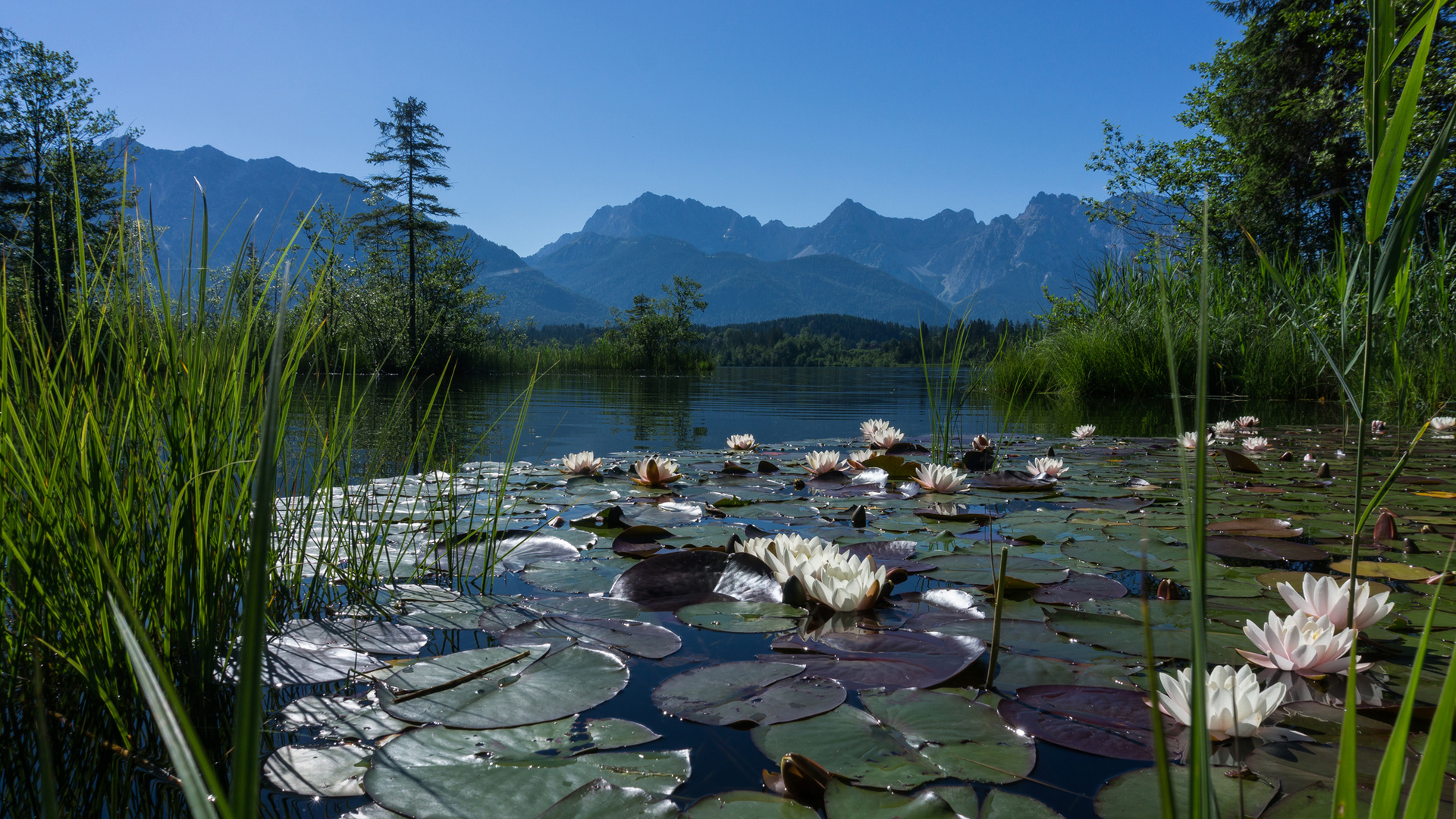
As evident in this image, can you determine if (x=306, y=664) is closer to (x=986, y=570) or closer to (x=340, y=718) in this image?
(x=340, y=718)

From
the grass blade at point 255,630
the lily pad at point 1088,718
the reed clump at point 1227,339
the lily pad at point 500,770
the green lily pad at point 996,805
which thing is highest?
the reed clump at point 1227,339

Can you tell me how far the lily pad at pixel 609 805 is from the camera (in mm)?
793

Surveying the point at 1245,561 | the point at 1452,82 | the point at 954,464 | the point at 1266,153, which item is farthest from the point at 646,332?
the point at 1245,561

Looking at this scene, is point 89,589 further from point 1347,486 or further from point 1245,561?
point 1347,486

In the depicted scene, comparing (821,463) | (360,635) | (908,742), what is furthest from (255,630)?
(821,463)

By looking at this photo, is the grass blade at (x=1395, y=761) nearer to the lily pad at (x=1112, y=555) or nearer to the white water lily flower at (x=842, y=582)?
the white water lily flower at (x=842, y=582)

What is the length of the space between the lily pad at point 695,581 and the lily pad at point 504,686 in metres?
0.35

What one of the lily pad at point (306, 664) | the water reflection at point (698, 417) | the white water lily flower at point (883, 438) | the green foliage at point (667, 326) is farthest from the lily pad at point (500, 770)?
the green foliage at point (667, 326)

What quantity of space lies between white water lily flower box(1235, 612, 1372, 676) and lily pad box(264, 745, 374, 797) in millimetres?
1305

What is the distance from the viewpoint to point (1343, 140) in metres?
13.2

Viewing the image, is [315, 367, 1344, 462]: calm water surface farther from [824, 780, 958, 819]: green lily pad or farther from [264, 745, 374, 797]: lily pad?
[824, 780, 958, 819]: green lily pad

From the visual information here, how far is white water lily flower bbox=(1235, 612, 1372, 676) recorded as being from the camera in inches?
40.7

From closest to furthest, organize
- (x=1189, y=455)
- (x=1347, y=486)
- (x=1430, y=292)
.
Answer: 1. (x=1347, y=486)
2. (x=1189, y=455)
3. (x=1430, y=292)

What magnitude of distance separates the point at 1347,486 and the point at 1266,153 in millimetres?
15964
